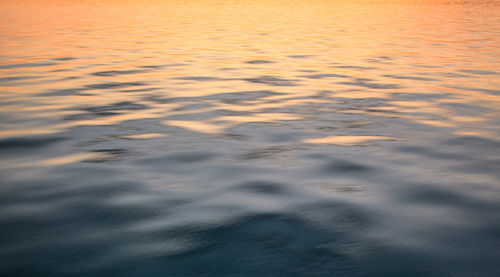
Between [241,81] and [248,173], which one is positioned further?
[241,81]

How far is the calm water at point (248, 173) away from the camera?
2865mm

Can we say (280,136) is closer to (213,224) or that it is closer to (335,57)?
(213,224)

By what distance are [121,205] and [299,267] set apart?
4.71 ft

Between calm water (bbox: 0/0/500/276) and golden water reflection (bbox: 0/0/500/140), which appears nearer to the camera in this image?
calm water (bbox: 0/0/500/276)

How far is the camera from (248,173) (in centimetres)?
433

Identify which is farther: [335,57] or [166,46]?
[166,46]

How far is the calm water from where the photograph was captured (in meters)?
2.87

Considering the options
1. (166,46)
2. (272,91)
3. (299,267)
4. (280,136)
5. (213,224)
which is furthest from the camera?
(166,46)

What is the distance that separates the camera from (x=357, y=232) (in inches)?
125

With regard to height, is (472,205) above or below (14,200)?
below

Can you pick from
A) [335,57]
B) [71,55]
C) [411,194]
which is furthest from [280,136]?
[71,55]

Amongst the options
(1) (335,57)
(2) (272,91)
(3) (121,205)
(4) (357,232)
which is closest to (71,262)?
(3) (121,205)

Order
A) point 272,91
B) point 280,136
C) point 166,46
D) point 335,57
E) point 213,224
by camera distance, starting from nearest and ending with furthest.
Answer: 1. point 213,224
2. point 280,136
3. point 272,91
4. point 335,57
5. point 166,46

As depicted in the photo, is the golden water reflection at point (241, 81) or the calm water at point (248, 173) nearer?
the calm water at point (248, 173)
